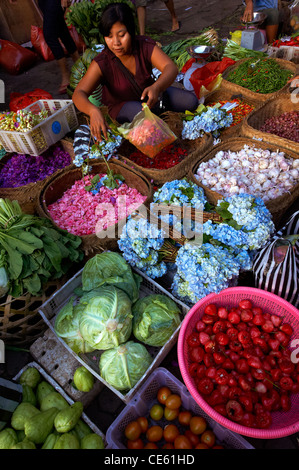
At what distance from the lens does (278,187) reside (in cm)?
246

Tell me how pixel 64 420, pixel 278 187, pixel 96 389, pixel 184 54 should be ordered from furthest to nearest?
1. pixel 184 54
2. pixel 278 187
3. pixel 96 389
4. pixel 64 420

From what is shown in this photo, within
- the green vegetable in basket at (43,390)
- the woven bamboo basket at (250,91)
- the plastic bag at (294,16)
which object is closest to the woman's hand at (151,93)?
the woven bamboo basket at (250,91)

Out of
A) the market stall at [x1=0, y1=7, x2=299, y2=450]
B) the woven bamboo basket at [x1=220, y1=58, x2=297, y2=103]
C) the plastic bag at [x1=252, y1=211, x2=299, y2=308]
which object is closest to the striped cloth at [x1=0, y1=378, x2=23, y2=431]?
the market stall at [x1=0, y1=7, x2=299, y2=450]

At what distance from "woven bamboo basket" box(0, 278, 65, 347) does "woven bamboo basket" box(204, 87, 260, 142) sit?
223 centimetres

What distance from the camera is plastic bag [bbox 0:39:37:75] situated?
→ 557cm

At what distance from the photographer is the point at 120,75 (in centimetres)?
285

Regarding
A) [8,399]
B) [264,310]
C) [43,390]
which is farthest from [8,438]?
[264,310]

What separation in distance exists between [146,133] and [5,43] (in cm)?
480

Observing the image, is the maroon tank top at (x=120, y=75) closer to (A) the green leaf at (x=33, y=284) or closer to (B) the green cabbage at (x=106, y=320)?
(A) the green leaf at (x=33, y=284)

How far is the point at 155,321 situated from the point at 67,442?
2.48 feet

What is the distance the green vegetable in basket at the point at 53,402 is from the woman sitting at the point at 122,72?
2.07 metres

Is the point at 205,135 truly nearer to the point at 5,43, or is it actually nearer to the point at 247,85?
the point at 247,85

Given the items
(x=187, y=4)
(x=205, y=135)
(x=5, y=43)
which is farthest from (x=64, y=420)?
(x=187, y=4)

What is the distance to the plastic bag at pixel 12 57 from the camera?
5.57 metres
